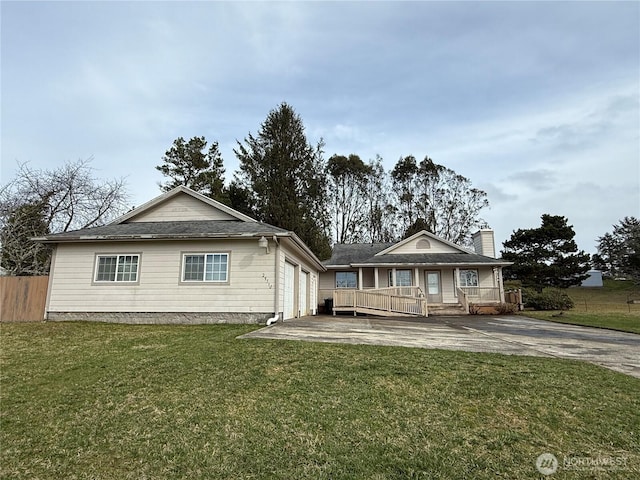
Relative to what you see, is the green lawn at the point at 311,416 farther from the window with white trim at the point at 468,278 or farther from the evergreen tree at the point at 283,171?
the evergreen tree at the point at 283,171

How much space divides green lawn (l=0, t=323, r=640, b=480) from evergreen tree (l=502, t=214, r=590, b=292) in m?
28.4

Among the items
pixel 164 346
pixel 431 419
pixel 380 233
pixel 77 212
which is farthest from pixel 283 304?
pixel 380 233

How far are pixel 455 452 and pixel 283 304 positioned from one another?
8.28m

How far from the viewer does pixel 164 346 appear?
260 inches

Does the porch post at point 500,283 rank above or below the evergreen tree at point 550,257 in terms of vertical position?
below

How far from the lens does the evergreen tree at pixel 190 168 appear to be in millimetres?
27975

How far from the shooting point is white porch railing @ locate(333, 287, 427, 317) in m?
15.8

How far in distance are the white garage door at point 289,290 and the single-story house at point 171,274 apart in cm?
22

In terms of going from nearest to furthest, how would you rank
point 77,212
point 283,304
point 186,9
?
point 186,9, point 283,304, point 77,212

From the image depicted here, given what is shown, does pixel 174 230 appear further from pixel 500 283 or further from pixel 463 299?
pixel 500 283

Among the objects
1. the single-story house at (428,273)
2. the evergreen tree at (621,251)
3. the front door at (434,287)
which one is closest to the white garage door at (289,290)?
the single-story house at (428,273)

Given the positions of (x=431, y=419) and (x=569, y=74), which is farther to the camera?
(x=569, y=74)

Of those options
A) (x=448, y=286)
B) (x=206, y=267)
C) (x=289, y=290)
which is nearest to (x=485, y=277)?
(x=448, y=286)

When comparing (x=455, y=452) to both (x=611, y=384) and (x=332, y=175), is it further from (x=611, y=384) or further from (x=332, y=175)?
(x=332, y=175)
